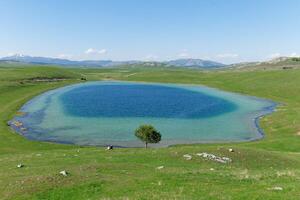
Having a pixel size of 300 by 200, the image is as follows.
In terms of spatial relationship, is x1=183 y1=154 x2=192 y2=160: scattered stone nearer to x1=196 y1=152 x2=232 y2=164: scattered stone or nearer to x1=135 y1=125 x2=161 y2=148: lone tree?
x1=196 y1=152 x2=232 y2=164: scattered stone

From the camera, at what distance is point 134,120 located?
11762cm

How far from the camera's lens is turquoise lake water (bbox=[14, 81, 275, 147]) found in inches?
3671

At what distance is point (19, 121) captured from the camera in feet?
378

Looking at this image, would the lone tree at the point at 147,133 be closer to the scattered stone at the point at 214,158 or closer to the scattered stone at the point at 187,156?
the scattered stone at the point at 214,158

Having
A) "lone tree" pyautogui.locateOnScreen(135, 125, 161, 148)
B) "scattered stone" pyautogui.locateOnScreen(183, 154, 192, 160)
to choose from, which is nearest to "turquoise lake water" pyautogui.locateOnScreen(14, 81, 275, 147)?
"lone tree" pyautogui.locateOnScreen(135, 125, 161, 148)

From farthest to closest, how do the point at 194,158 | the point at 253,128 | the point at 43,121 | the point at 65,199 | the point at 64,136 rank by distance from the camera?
the point at 43,121
the point at 253,128
the point at 64,136
the point at 194,158
the point at 65,199

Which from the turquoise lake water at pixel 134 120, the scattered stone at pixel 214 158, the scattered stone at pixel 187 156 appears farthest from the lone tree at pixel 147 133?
the scattered stone at pixel 187 156

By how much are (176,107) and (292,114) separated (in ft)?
162

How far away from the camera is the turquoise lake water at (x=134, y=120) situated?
9325 cm

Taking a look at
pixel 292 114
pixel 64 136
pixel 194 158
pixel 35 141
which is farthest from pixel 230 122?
pixel 194 158

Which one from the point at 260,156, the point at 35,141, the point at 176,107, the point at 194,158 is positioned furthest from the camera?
the point at 176,107

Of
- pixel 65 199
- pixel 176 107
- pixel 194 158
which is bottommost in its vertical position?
pixel 176 107

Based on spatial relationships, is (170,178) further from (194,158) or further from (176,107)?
(176,107)

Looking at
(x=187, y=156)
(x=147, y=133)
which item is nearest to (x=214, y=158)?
(x=187, y=156)
